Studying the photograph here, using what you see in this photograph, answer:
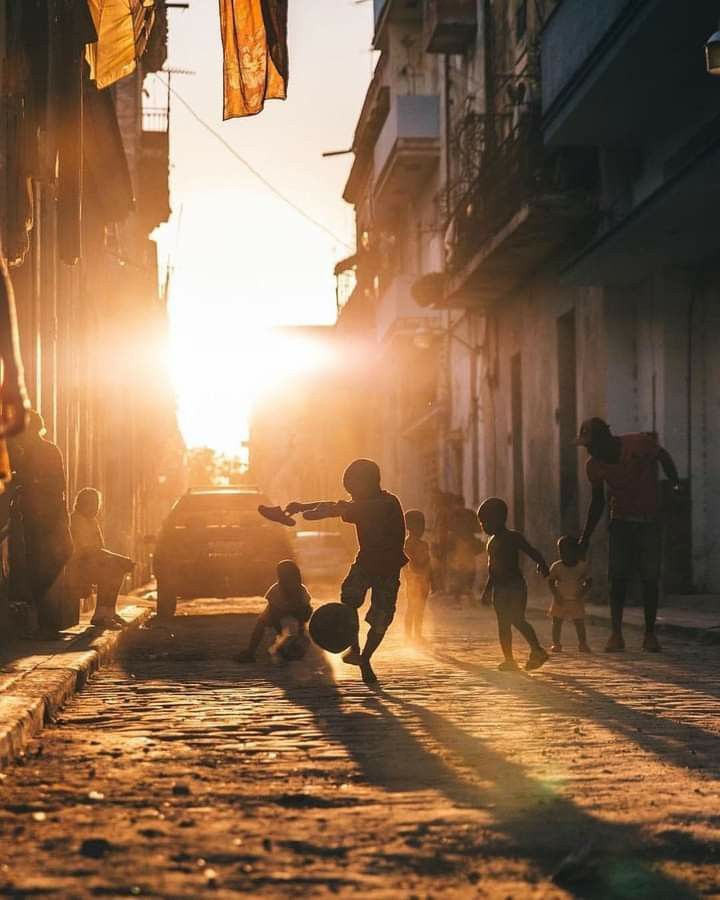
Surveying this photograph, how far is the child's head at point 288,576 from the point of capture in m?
10.8

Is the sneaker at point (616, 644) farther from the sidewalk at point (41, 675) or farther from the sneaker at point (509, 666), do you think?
the sidewalk at point (41, 675)

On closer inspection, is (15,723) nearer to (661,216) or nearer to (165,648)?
(165,648)

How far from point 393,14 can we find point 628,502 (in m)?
29.9

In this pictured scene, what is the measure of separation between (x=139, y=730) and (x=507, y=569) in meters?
3.59

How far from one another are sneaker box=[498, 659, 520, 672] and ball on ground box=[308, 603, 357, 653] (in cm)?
129

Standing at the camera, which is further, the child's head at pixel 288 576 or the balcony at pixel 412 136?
the balcony at pixel 412 136

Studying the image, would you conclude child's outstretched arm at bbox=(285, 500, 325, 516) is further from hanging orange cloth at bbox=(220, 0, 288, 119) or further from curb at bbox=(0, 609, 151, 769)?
hanging orange cloth at bbox=(220, 0, 288, 119)

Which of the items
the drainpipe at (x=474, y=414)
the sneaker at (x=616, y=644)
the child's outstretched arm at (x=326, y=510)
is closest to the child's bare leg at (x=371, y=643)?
the child's outstretched arm at (x=326, y=510)

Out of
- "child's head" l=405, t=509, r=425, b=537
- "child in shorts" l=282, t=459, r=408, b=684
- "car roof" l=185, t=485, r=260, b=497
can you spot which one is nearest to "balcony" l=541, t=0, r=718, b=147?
"child's head" l=405, t=509, r=425, b=537

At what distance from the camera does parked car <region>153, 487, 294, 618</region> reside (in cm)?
1720

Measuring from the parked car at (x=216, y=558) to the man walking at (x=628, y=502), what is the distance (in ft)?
21.6

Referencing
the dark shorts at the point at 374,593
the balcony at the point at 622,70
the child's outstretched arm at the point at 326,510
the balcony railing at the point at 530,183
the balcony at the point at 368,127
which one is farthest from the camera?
the balcony at the point at 368,127

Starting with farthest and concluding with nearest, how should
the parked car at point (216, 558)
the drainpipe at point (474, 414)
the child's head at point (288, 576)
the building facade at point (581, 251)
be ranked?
the drainpipe at point (474, 414), the parked car at point (216, 558), the building facade at point (581, 251), the child's head at point (288, 576)

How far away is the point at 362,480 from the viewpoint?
31.0 feet
